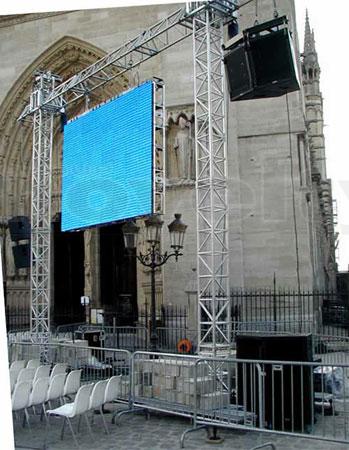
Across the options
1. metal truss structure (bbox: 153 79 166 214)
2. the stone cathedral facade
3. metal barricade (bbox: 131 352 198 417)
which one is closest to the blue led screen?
metal truss structure (bbox: 153 79 166 214)

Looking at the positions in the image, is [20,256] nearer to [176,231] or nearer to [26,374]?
[176,231]

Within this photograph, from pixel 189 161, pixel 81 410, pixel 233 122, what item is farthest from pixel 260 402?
pixel 233 122

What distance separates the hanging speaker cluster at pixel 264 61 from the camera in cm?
931

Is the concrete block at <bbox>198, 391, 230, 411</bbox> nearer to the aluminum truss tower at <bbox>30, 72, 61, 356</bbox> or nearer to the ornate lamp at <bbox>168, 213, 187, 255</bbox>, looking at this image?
the ornate lamp at <bbox>168, 213, 187, 255</bbox>

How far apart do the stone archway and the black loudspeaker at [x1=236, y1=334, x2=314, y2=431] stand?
13716mm

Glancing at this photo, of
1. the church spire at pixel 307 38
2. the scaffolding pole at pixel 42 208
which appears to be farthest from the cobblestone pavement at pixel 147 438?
the church spire at pixel 307 38

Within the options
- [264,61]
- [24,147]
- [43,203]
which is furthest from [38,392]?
[24,147]

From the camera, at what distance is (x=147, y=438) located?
22.8 ft

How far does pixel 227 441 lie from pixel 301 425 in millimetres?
940

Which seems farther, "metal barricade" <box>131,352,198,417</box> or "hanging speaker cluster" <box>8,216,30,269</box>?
"hanging speaker cluster" <box>8,216,30,269</box>

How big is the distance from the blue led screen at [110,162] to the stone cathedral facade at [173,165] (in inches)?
72.3

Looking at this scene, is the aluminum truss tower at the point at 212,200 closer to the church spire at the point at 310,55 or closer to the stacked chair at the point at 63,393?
the stacked chair at the point at 63,393

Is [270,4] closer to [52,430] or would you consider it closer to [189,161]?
[189,161]

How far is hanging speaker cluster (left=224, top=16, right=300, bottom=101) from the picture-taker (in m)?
9.31
